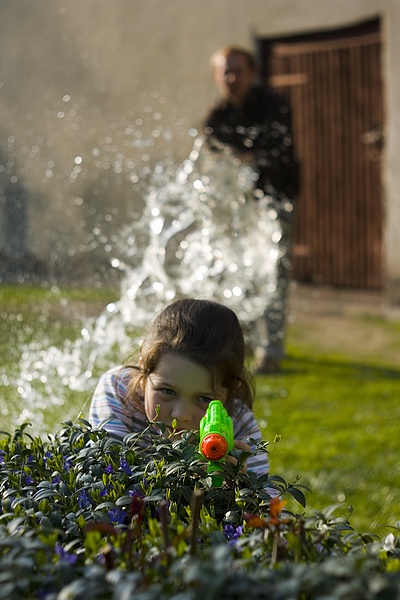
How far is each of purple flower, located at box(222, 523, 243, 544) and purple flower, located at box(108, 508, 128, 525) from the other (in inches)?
7.2

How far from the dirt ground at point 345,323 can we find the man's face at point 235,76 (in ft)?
6.48

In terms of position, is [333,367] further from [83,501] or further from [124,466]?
[83,501]

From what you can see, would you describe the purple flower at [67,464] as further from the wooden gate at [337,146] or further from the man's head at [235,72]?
the wooden gate at [337,146]

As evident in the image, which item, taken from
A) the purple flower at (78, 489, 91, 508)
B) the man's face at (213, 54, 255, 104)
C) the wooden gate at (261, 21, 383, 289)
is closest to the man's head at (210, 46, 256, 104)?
the man's face at (213, 54, 255, 104)

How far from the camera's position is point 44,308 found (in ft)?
14.2

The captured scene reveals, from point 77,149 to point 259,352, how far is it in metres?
2.48

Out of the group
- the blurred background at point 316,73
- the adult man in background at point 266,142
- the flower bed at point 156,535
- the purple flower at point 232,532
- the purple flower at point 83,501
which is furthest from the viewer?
the blurred background at point 316,73

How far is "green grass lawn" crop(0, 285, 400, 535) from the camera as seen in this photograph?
3973 mm

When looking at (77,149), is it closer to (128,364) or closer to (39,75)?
(39,75)

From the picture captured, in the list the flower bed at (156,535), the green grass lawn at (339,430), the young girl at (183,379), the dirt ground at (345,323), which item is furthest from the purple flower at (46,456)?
the dirt ground at (345,323)

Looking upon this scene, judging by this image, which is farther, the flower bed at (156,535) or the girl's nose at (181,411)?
the girl's nose at (181,411)

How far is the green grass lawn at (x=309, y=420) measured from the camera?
13.0 ft

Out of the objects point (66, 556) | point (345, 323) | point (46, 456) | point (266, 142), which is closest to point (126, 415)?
point (46, 456)

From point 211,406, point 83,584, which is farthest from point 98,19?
point 83,584
